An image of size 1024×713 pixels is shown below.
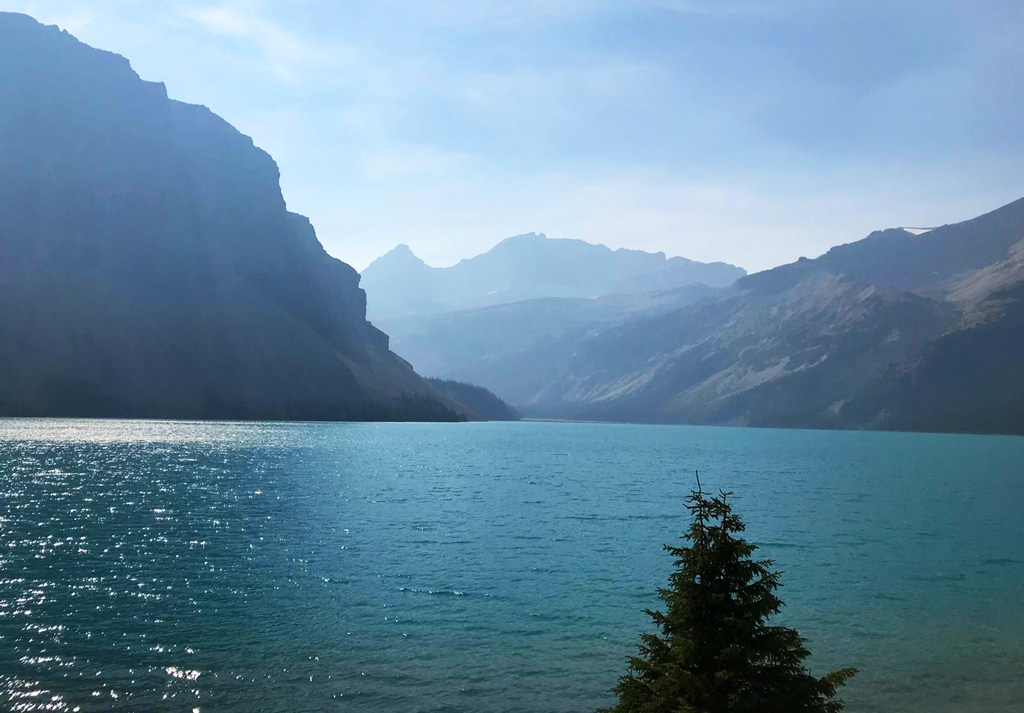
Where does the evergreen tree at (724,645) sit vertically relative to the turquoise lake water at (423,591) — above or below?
above

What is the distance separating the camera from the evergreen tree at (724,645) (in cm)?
1484

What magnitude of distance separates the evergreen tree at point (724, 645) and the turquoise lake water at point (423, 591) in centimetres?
1472

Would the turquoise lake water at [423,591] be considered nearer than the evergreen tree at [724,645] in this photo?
No

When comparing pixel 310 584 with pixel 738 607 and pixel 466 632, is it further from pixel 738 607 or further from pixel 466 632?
pixel 738 607

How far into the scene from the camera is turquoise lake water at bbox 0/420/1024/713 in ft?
98.2

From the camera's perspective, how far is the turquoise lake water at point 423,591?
29938 millimetres

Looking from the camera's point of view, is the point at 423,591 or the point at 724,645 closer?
the point at 724,645

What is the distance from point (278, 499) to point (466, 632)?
168 ft

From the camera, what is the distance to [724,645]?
15.2m

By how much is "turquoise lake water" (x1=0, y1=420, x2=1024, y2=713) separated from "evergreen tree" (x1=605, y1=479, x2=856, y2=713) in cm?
1472

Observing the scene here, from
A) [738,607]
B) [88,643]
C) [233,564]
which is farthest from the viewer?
[233,564]

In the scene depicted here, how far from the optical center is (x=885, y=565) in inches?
2239

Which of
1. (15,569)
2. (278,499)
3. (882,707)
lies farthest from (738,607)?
(278,499)

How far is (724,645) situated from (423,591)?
3136cm
